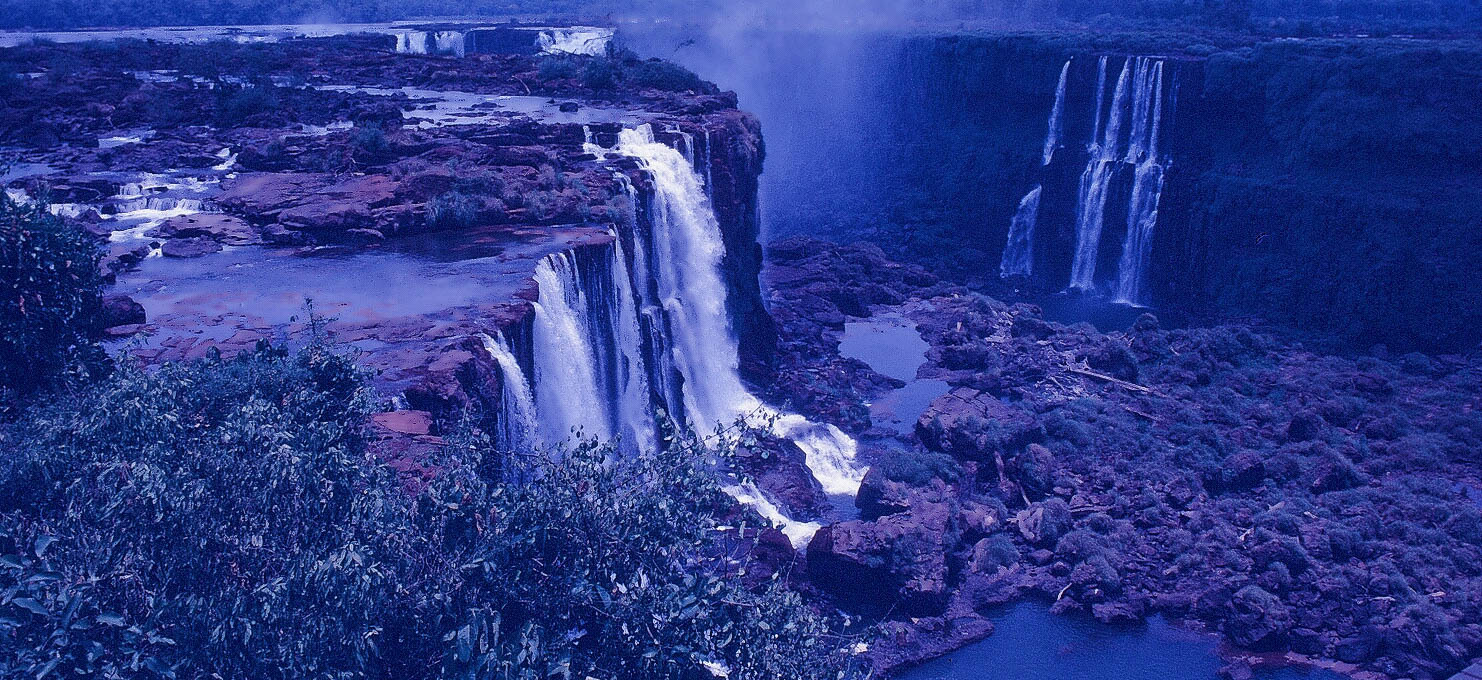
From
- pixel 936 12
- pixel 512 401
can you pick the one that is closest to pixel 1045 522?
pixel 512 401

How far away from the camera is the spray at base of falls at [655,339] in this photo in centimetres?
1352

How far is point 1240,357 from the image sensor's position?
79.4ft

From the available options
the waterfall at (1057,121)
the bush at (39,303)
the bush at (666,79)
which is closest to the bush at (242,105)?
the bush at (666,79)

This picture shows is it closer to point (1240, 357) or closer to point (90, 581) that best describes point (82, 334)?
point (90, 581)

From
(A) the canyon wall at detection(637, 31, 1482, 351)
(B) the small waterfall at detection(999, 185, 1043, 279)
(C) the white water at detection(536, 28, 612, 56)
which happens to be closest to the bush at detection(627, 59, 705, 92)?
(A) the canyon wall at detection(637, 31, 1482, 351)

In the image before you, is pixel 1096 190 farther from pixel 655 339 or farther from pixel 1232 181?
pixel 655 339

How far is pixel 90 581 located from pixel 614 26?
182ft

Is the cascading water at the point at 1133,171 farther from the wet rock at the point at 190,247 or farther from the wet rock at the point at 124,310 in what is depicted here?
the wet rock at the point at 124,310

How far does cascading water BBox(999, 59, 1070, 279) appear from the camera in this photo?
34406 mm

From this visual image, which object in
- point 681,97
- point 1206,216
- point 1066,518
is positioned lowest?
point 1066,518

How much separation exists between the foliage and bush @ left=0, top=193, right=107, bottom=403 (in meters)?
1.58

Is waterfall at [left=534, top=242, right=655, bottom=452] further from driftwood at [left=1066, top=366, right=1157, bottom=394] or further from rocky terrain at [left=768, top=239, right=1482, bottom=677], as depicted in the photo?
driftwood at [left=1066, top=366, right=1157, bottom=394]

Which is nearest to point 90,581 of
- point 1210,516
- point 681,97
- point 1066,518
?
point 1066,518

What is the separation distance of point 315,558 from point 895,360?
20.6m
